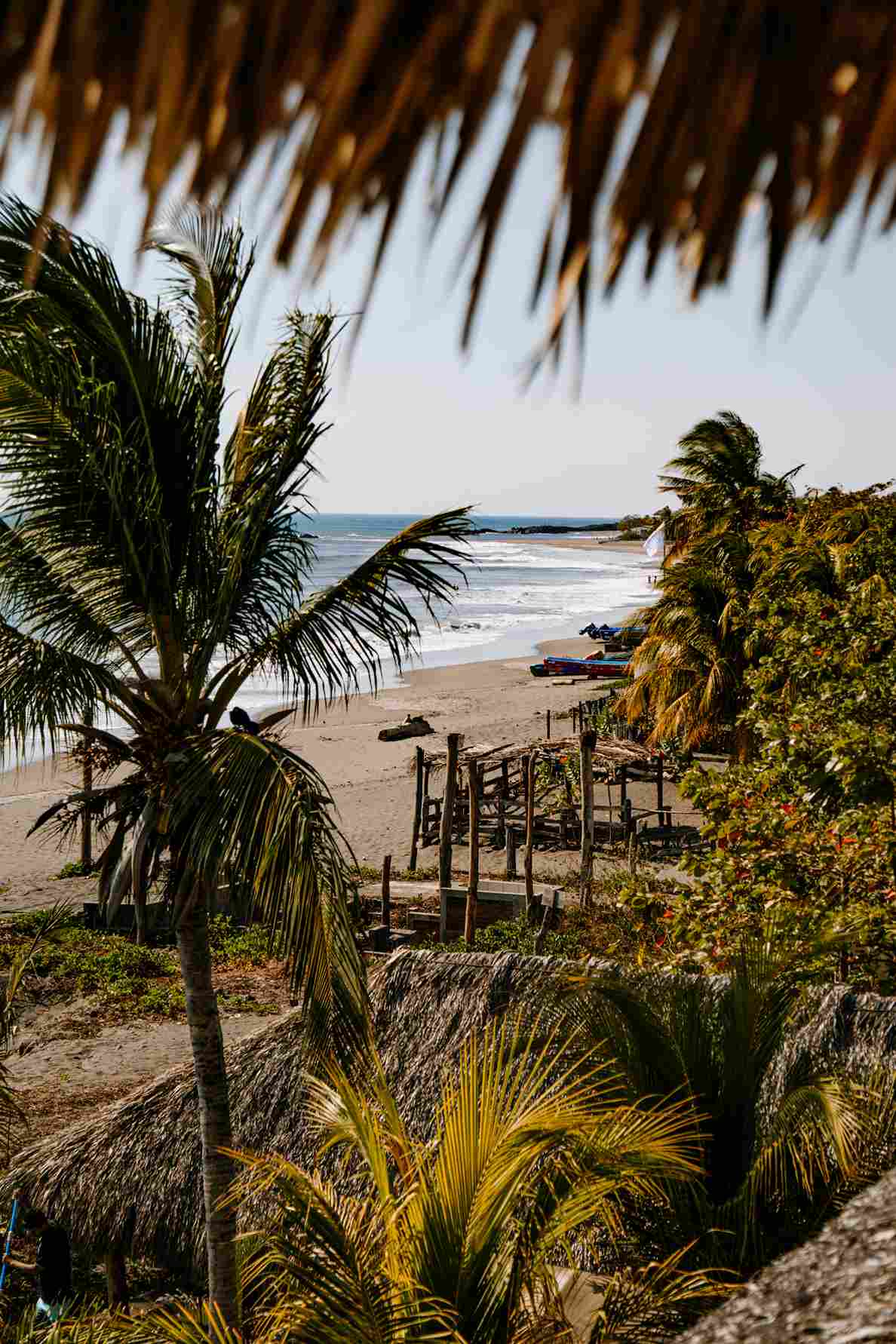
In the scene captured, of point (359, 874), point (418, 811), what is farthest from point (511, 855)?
point (359, 874)

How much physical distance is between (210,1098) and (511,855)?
1214 centimetres

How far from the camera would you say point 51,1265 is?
22.5 ft

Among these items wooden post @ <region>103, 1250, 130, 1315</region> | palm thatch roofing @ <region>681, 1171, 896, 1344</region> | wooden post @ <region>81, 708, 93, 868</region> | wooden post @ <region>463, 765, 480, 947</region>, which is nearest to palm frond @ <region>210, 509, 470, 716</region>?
wooden post @ <region>81, 708, 93, 868</region>

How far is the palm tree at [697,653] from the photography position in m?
17.2

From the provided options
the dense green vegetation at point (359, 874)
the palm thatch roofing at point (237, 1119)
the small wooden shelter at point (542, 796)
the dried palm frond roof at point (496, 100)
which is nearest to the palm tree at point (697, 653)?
the small wooden shelter at point (542, 796)

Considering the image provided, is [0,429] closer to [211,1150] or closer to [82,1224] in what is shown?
[211,1150]

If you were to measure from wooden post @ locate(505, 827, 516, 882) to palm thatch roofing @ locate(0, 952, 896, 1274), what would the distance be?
9551mm

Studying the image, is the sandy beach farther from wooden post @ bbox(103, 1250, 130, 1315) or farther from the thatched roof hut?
wooden post @ bbox(103, 1250, 130, 1315)

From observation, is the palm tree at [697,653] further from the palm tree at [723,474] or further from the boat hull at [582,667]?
the boat hull at [582,667]

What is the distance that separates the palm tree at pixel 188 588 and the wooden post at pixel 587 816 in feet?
30.8

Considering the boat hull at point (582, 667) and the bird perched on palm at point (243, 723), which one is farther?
the boat hull at point (582, 667)

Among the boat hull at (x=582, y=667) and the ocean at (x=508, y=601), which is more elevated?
the ocean at (x=508, y=601)

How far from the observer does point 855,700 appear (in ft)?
23.1

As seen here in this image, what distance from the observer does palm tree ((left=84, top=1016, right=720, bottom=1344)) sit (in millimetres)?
3129
